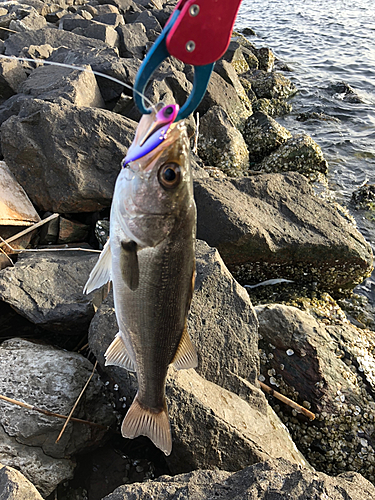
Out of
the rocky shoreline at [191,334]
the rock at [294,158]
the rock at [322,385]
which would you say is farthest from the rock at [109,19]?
the rock at [322,385]

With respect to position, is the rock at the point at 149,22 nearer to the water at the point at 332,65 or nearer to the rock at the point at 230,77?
the rock at the point at 230,77

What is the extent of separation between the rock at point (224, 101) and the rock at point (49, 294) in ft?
22.3

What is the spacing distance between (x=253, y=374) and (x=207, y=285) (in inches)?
38.7

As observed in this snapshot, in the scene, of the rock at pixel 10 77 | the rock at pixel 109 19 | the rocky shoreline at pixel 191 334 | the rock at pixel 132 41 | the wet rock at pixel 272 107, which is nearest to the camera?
the rocky shoreline at pixel 191 334

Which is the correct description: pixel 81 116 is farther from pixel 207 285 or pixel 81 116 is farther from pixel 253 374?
pixel 253 374

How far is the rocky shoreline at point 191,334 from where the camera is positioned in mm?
3230

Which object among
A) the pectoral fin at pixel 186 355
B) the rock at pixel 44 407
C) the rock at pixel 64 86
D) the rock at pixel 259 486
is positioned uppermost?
the rock at pixel 64 86

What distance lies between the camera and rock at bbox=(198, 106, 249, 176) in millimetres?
8938

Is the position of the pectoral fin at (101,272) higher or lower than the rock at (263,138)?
higher

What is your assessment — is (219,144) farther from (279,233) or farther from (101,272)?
(101,272)

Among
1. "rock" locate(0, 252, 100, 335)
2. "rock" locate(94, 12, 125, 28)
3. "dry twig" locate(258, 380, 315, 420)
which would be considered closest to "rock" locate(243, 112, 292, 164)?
"rock" locate(94, 12, 125, 28)

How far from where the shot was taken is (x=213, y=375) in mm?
3795

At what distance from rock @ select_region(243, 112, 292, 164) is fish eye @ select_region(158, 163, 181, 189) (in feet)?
27.2

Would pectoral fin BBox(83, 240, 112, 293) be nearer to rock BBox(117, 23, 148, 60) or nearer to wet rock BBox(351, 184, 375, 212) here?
wet rock BBox(351, 184, 375, 212)
